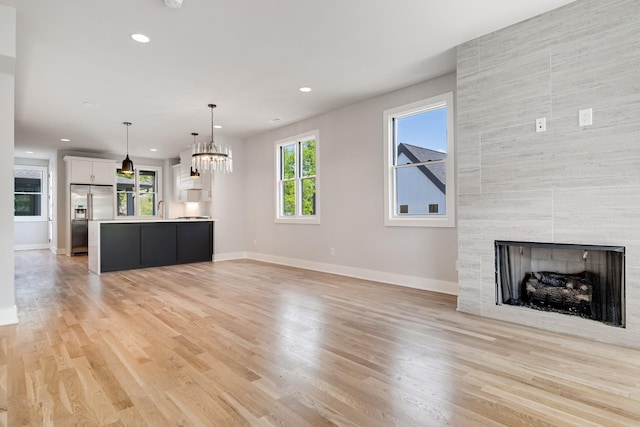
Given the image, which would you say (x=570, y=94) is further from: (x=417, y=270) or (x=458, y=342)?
(x=417, y=270)

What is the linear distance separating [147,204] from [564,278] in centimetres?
1100

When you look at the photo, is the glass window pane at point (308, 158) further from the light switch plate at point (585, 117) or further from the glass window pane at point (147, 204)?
the glass window pane at point (147, 204)

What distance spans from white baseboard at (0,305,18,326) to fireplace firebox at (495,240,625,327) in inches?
176

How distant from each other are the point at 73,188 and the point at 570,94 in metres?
10.4

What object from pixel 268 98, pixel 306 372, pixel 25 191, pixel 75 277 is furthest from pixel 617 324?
pixel 25 191

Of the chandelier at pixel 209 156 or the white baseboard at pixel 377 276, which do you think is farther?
the chandelier at pixel 209 156

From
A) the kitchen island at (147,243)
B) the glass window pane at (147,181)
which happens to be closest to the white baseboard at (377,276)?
the kitchen island at (147,243)

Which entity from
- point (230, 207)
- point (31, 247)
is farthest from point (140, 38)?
point (31, 247)

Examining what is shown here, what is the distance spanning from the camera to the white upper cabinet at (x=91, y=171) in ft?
29.5

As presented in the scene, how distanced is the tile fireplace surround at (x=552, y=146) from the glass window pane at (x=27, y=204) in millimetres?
12174

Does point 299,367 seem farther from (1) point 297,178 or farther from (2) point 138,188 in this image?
(2) point 138,188

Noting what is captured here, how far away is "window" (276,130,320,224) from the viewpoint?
21.0 feet

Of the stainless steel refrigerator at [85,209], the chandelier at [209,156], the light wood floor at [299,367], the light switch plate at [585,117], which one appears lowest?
the light wood floor at [299,367]

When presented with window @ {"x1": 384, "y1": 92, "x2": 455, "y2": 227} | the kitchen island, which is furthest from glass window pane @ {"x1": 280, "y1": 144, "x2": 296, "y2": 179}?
window @ {"x1": 384, "y1": 92, "x2": 455, "y2": 227}
